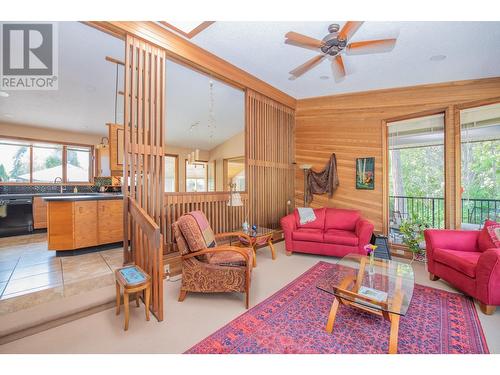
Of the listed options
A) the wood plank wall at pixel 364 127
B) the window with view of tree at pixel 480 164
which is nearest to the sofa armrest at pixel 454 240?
the wood plank wall at pixel 364 127

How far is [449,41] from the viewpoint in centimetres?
280

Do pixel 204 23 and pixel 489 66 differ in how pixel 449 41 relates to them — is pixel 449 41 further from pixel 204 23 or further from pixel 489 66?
pixel 204 23

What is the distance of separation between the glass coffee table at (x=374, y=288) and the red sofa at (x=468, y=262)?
22.4 inches

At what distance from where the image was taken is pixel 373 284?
2201 mm

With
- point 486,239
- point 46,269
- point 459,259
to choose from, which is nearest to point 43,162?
point 46,269

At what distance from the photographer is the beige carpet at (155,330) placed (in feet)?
5.53

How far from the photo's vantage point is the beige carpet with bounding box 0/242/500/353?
1.69 metres

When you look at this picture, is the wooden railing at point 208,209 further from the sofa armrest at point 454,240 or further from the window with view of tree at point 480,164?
the window with view of tree at point 480,164

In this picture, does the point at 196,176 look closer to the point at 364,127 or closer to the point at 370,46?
the point at 364,127

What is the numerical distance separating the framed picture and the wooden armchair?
3.27 meters

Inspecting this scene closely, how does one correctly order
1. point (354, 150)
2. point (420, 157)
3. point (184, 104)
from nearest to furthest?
point (420, 157)
point (354, 150)
point (184, 104)

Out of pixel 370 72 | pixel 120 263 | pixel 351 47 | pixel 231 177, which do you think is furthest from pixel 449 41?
pixel 231 177
